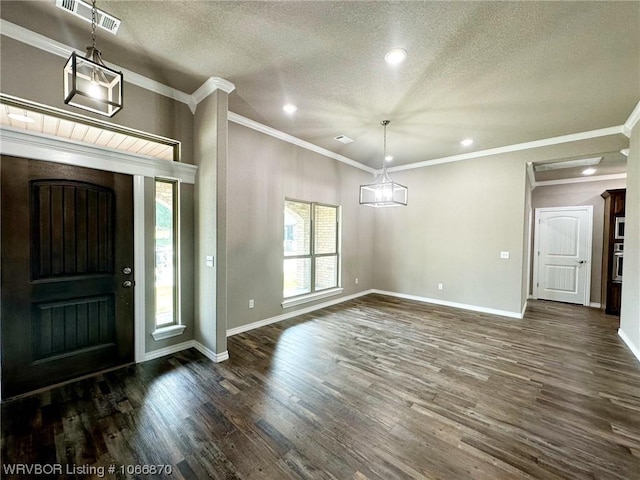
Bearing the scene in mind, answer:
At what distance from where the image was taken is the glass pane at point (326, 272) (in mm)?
5373

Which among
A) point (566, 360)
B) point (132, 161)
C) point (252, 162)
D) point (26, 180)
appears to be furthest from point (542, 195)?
point (26, 180)

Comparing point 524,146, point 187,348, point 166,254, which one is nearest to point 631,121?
point 524,146

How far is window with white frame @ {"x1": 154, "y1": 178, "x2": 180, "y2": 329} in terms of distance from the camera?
3.10m

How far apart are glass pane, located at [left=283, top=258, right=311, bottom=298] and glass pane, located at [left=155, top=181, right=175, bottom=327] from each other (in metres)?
1.88

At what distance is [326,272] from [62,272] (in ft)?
13.3

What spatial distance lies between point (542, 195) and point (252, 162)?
7.14m

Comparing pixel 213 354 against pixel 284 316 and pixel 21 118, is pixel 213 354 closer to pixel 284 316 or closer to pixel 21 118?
pixel 284 316

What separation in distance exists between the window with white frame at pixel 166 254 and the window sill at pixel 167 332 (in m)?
0.06

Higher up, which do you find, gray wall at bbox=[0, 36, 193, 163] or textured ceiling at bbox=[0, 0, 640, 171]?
textured ceiling at bbox=[0, 0, 640, 171]

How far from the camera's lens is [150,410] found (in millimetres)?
2150

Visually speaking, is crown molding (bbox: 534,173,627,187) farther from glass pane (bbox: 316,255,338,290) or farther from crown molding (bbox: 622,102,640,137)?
glass pane (bbox: 316,255,338,290)

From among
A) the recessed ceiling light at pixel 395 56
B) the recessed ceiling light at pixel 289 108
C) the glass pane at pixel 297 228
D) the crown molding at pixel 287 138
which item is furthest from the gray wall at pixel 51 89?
the recessed ceiling light at pixel 395 56

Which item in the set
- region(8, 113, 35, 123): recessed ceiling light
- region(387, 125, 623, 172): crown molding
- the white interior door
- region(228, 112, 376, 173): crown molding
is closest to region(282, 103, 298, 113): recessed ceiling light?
region(228, 112, 376, 173): crown molding

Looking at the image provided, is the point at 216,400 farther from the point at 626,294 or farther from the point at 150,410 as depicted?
the point at 626,294
